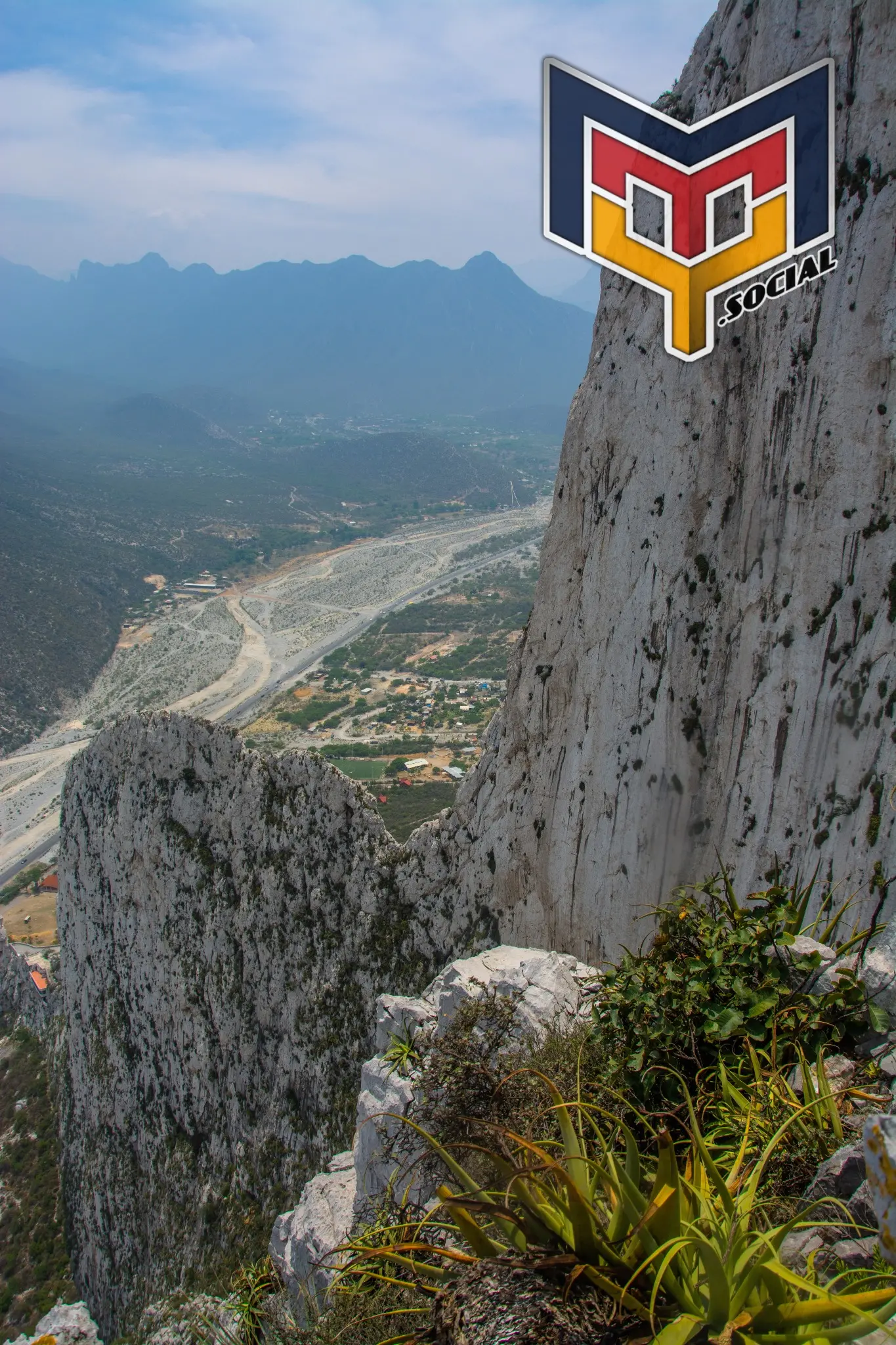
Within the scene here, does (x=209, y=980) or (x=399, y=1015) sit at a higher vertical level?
(x=399, y=1015)

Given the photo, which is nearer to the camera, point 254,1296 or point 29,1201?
point 254,1296

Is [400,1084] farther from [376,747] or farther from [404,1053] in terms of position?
[376,747]

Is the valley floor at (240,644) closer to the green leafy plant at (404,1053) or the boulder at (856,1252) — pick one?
the green leafy plant at (404,1053)

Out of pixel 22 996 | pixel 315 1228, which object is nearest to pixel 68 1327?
pixel 315 1228

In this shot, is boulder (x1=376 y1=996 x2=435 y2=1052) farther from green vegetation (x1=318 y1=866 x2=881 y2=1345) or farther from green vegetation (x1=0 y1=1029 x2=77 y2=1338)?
green vegetation (x1=0 y1=1029 x2=77 y2=1338)

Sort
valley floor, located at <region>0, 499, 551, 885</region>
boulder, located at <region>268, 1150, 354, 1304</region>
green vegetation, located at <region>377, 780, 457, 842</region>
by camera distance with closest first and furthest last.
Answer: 1. boulder, located at <region>268, 1150, 354, 1304</region>
2. green vegetation, located at <region>377, 780, 457, 842</region>
3. valley floor, located at <region>0, 499, 551, 885</region>

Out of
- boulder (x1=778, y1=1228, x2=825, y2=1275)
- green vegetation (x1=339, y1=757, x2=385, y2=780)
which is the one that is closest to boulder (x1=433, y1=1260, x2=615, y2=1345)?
boulder (x1=778, y1=1228, x2=825, y2=1275)

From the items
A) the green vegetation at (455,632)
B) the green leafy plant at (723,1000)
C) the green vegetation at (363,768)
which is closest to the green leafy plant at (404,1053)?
the green leafy plant at (723,1000)
